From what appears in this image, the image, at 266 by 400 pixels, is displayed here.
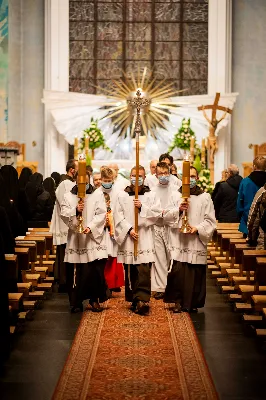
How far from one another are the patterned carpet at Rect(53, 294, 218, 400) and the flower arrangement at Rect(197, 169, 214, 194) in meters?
8.34

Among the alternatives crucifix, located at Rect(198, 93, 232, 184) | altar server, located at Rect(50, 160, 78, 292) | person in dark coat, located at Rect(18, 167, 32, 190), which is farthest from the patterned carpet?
crucifix, located at Rect(198, 93, 232, 184)

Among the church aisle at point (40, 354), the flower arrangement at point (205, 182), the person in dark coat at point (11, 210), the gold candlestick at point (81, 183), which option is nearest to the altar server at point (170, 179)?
the church aisle at point (40, 354)

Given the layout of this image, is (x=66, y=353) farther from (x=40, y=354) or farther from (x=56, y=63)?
(x=56, y=63)

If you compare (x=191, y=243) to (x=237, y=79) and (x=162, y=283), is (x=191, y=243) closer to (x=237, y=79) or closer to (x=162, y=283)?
(x=162, y=283)

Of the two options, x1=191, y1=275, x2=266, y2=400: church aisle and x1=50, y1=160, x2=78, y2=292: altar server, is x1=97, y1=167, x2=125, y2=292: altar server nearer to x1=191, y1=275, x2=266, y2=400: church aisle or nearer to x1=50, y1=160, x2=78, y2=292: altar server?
x1=50, y1=160, x2=78, y2=292: altar server

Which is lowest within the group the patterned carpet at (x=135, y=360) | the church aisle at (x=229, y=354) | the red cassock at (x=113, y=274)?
the church aisle at (x=229, y=354)

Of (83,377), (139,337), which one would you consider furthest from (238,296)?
(83,377)

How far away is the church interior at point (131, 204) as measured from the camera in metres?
8.24

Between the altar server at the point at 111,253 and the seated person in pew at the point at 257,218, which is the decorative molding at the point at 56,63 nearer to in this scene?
the altar server at the point at 111,253

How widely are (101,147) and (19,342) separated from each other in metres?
15.2

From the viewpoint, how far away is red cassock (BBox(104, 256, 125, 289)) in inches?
487

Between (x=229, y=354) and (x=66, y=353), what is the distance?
1.50 metres

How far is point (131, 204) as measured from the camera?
36.1 feet

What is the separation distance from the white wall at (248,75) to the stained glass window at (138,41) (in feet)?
2.91
